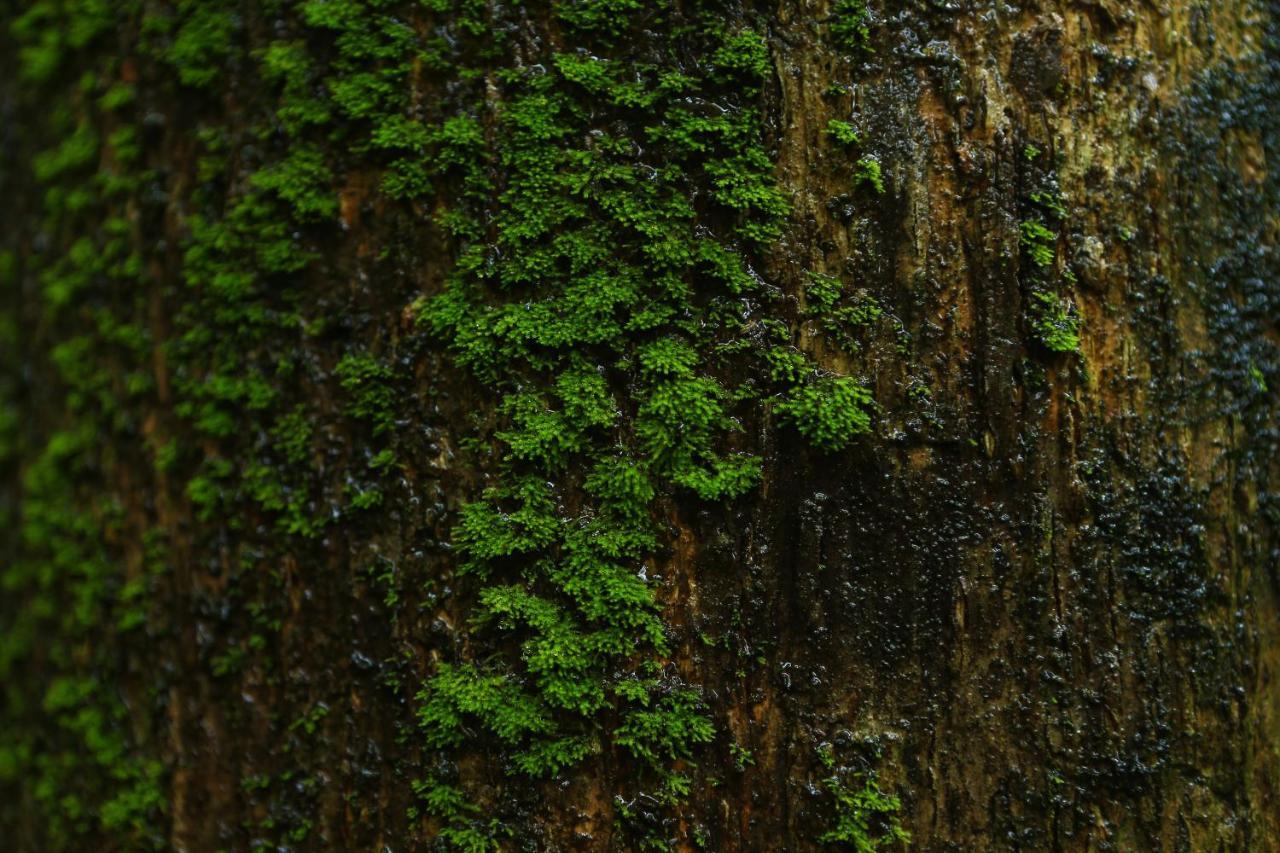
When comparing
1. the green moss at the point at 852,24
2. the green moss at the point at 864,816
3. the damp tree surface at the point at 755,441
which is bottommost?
the green moss at the point at 864,816

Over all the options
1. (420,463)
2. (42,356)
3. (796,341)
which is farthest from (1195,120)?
(42,356)

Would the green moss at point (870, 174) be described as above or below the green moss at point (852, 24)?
below

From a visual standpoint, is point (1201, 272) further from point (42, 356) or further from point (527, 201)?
point (42, 356)

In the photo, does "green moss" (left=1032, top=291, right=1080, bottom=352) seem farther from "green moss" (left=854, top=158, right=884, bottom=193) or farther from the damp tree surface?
"green moss" (left=854, top=158, right=884, bottom=193)

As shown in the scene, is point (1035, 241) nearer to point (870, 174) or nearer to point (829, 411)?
point (870, 174)

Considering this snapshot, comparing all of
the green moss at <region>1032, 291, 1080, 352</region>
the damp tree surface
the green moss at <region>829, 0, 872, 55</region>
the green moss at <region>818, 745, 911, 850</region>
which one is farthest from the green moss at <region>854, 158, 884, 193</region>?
the green moss at <region>818, 745, 911, 850</region>

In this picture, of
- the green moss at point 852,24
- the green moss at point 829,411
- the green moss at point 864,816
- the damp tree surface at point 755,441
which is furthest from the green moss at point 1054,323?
the green moss at point 864,816

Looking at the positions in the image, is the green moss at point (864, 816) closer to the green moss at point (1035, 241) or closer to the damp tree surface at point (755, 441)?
the damp tree surface at point (755, 441)

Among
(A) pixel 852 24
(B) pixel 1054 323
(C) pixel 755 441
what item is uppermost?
(A) pixel 852 24

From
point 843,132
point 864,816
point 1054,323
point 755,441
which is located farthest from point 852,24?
point 864,816
